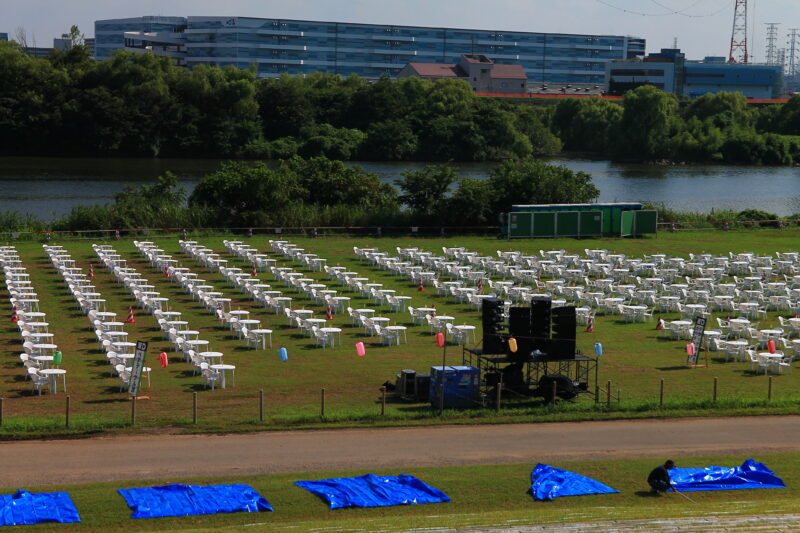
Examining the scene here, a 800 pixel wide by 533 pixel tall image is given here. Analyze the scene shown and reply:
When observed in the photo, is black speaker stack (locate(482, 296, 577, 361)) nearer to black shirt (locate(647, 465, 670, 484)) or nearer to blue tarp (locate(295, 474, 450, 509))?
black shirt (locate(647, 465, 670, 484))

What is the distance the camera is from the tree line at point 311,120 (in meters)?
110

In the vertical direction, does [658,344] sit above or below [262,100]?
below

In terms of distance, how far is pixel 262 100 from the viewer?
122 m

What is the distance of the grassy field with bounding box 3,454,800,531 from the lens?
17.9m

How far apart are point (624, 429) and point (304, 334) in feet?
39.5

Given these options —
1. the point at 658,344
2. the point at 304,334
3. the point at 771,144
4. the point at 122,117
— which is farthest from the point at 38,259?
the point at 771,144

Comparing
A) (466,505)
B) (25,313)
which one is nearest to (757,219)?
(25,313)

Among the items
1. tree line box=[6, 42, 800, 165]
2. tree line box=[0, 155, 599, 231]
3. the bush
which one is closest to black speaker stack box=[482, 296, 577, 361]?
tree line box=[0, 155, 599, 231]

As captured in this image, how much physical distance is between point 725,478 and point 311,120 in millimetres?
104482

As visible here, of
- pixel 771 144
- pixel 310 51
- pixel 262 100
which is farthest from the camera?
pixel 310 51

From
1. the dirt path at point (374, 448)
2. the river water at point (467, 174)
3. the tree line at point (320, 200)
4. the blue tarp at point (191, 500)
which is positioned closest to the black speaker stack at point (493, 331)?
the dirt path at point (374, 448)

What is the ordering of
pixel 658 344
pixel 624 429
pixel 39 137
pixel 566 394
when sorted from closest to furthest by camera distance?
pixel 624 429 → pixel 566 394 → pixel 658 344 → pixel 39 137

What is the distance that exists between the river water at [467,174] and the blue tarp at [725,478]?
59091 mm

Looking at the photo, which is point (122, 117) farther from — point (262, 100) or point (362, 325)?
point (362, 325)
